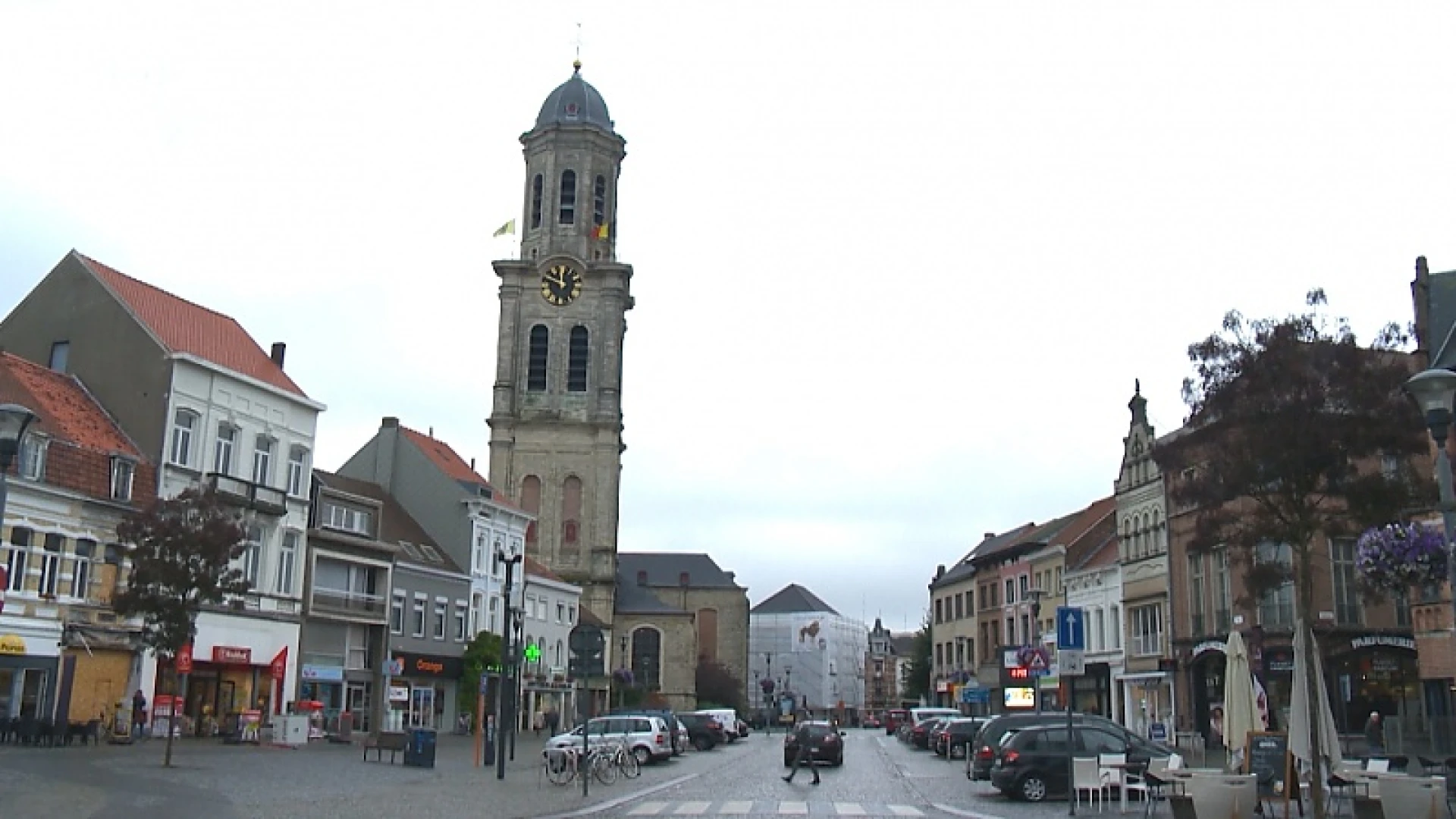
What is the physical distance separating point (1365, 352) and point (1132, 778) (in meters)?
8.84

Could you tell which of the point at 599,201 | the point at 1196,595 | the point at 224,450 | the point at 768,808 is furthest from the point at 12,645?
the point at 599,201

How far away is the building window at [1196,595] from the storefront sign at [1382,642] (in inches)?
226

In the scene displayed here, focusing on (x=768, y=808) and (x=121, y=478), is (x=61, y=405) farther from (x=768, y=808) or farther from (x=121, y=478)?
(x=768, y=808)

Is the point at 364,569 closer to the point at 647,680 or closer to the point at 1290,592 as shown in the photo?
the point at 1290,592

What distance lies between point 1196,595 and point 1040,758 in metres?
26.2

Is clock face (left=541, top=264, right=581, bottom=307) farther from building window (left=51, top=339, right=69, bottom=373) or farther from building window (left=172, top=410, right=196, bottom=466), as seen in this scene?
building window (left=172, top=410, right=196, bottom=466)

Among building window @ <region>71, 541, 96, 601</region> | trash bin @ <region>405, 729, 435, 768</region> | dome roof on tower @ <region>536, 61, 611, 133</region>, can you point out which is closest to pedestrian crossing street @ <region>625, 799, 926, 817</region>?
trash bin @ <region>405, 729, 435, 768</region>

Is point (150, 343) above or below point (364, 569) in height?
above

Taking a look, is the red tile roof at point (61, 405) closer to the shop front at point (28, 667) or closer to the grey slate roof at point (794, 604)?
the shop front at point (28, 667)

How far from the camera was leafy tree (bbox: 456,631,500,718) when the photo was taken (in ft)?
189

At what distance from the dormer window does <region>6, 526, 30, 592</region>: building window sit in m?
1.39

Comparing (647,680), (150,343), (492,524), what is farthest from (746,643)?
(150,343)

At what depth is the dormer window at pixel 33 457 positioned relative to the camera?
3541cm

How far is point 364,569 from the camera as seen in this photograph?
51.8 m
